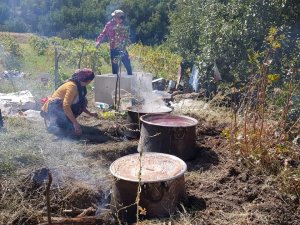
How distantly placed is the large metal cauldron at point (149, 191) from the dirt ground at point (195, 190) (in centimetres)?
12

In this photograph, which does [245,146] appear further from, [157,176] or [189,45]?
[189,45]

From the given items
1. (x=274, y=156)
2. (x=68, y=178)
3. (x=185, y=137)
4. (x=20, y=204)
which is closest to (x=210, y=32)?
(x=185, y=137)

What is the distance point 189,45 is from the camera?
1109 cm

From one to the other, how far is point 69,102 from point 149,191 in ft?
8.67

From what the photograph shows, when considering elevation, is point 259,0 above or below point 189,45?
above

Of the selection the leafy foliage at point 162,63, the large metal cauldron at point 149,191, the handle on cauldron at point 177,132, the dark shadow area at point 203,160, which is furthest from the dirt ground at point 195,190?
the leafy foliage at point 162,63

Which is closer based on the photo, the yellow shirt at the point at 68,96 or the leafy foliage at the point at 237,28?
the yellow shirt at the point at 68,96

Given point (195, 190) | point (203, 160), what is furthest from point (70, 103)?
Result: point (195, 190)

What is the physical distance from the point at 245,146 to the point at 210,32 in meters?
4.60

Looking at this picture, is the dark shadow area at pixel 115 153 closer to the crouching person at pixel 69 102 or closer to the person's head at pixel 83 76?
the crouching person at pixel 69 102

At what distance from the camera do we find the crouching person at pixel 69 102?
577cm

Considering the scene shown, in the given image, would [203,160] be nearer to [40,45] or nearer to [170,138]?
[170,138]

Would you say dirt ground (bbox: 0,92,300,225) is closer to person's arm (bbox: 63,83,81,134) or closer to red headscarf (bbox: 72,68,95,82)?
person's arm (bbox: 63,83,81,134)

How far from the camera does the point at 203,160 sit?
16.9 ft
